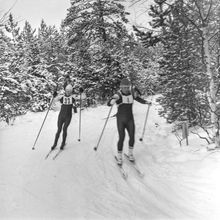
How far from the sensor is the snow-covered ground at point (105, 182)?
5156 mm

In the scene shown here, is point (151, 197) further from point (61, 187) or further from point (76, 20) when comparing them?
point (76, 20)

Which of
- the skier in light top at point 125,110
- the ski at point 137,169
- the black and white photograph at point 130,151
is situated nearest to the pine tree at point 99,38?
the black and white photograph at point 130,151

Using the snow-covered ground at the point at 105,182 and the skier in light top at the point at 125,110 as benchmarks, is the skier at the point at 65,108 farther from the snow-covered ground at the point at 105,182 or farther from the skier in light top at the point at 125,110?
the skier in light top at the point at 125,110

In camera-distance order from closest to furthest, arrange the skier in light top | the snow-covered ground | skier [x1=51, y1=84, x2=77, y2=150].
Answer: the snow-covered ground → the skier in light top → skier [x1=51, y1=84, x2=77, y2=150]

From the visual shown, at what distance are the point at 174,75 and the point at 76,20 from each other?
11.6m

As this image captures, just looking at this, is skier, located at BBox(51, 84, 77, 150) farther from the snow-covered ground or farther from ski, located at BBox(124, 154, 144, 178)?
ski, located at BBox(124, 154, 144, 178)

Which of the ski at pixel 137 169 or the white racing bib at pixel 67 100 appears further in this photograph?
the white racing bib at pixel 67 100

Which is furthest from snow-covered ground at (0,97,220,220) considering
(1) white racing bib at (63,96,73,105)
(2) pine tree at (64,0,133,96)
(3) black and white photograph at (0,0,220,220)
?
(2) pine tree at (64,0,133,96)

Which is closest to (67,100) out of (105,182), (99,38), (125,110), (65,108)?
(65,108)

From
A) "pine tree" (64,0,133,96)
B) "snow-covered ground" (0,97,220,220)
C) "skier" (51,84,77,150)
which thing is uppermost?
"pine tree" (64,0,133,96)

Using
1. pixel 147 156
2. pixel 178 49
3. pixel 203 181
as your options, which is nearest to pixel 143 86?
pixel 178 49

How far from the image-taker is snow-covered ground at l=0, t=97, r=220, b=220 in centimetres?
516

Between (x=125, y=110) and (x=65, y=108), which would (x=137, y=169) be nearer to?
(x=125, y=110)

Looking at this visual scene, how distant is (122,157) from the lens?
8.37 meters
